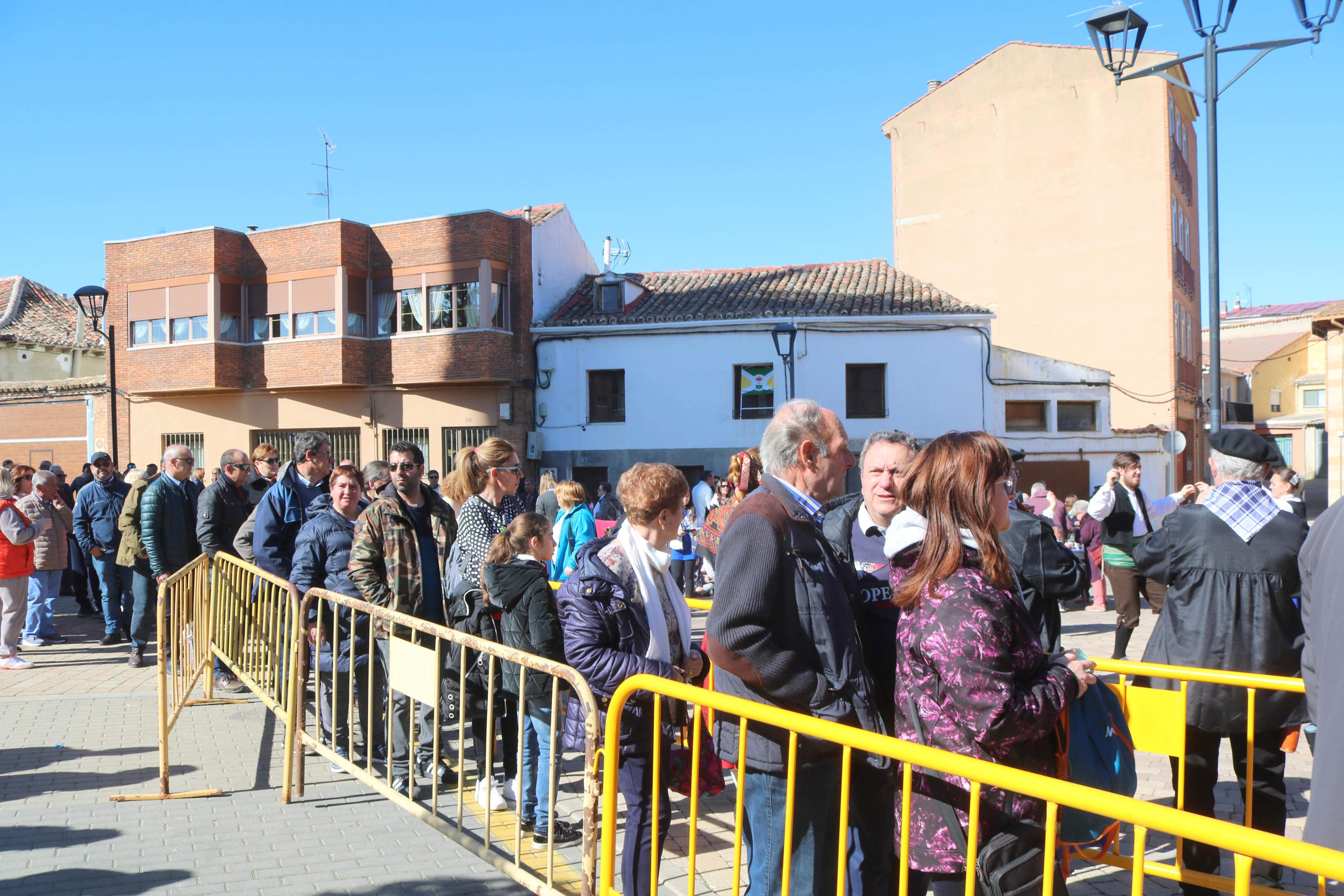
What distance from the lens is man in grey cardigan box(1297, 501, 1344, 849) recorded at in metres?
2.25

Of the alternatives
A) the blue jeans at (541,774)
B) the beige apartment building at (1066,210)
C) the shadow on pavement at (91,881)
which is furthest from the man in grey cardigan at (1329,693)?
Answer: the beige apartment building at (1066,210)

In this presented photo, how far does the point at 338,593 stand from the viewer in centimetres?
502

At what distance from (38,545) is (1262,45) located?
1407cm

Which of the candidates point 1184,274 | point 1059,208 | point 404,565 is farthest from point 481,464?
point 1184,274

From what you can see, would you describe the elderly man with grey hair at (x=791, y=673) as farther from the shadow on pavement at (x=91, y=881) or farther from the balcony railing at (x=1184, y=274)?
the balcony railing at (x=1184, y=274)

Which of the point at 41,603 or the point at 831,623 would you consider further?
the point at 41,603

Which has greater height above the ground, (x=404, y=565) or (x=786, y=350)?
(x=786, y=350)

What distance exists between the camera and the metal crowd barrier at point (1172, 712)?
332cm

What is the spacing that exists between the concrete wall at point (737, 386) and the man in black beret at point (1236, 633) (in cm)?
1912

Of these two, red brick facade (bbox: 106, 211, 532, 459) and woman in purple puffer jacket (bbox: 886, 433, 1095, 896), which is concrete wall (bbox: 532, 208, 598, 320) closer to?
red brick facade (bbox: 106, 211, 532, 459)

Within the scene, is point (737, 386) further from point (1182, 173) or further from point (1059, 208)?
point (1182, 173)

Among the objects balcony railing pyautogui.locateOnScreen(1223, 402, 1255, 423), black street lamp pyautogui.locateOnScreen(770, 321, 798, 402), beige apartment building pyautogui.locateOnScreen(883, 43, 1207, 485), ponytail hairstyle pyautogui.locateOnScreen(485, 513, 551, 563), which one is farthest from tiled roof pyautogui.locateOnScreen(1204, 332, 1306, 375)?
ponytail hairstyle pyautogui.locateOnScreen(485, 513, 551, 563)

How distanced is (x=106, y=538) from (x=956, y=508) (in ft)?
33.4

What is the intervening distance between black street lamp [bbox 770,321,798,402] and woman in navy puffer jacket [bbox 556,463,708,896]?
17263 mm
